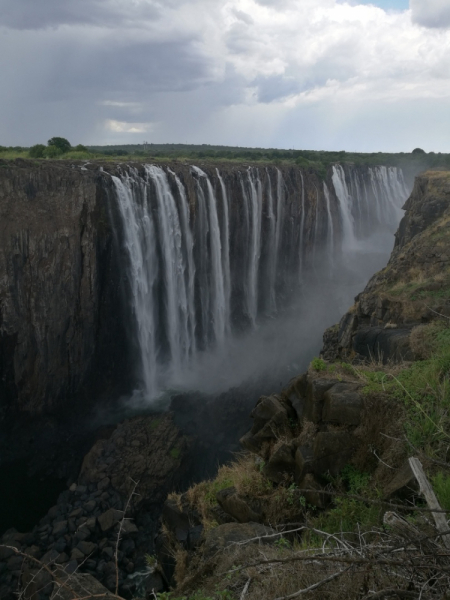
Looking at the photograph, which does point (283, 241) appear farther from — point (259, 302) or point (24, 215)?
point (24, 215)

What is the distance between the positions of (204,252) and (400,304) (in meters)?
14.6

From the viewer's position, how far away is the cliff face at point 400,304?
1062 cm

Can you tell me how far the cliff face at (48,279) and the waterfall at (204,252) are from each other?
1740mm

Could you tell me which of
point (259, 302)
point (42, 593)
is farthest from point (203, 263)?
point (42, 593)

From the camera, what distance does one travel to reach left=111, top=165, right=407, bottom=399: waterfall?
2223 cm

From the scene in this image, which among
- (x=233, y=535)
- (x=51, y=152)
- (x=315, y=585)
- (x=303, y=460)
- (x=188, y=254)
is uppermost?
(x=51, y=152)

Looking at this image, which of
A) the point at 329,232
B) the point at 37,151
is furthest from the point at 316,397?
the point at 329,232

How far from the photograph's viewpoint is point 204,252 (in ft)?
84.6

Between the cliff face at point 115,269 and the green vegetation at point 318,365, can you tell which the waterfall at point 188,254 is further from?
the green vegetation at point 318,365

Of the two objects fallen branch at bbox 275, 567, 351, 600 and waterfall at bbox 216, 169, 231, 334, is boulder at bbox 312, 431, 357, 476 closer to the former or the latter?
fallen branch at bbox 275, 567, 351, 600

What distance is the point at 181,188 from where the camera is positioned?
2339 cm

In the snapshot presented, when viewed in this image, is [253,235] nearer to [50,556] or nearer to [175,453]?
[175,453]

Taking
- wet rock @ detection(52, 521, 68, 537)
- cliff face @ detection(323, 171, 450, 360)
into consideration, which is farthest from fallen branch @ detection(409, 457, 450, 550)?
wet rock @ detection(52, 521, 68, 537)

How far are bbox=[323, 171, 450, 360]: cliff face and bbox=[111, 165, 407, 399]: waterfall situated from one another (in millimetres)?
9327
